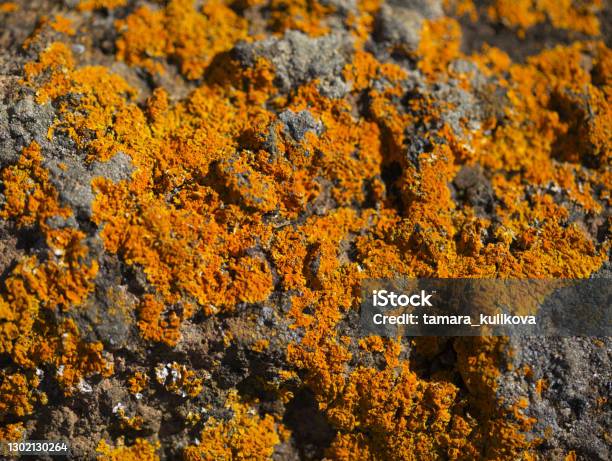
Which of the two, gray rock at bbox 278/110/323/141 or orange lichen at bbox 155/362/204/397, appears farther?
gray rock at bbox 278/110/323/141

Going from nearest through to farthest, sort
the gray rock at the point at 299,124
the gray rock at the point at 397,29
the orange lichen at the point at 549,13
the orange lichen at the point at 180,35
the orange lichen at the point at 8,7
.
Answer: the gray rock at the point at 299,124 < the orange lichen at the point at 180,35 < the gray rock at the point at 397,29 < the orange lichen at the point at 8,7 < the orange lichen at the point at 549,13

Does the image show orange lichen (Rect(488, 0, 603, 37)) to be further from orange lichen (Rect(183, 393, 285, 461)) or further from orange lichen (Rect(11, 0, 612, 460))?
orange lichen (Rect(183, 393, 285, 461))

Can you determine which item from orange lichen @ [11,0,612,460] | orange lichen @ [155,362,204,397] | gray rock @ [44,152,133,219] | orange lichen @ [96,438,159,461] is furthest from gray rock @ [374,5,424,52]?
orange lichen @ [96,438,159,461]

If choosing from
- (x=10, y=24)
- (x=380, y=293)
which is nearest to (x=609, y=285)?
(x=380, y=293)

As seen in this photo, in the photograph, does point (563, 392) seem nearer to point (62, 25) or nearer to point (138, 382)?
point (138, 382)

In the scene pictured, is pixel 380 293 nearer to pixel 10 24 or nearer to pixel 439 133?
pixel 439 133

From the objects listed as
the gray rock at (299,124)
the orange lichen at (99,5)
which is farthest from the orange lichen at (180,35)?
the gray rock at (299,124)

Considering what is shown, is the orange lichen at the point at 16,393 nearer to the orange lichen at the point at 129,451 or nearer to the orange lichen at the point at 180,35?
the orange lichen at the point at 129,451

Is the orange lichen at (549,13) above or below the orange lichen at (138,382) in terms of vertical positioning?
above
